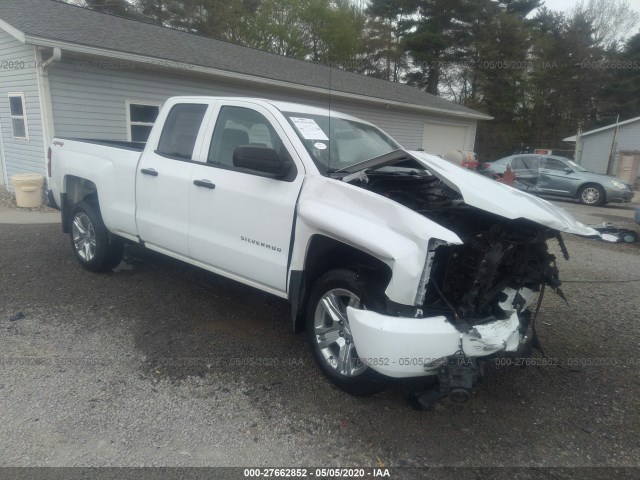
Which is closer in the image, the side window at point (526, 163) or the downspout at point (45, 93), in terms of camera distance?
the downspout at point (45, 93)

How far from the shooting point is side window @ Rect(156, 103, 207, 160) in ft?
14.7

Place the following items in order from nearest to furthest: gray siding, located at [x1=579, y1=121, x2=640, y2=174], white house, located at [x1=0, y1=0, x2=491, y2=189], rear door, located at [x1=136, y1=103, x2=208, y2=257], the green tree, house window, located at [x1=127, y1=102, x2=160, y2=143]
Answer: rear door, located at [x1=136, y1=103, x2=208, y2=257] < white house, located at [x1=0, y1=0, x2=491, y2=189] < house window, located at [x1=127, y1=102, x2=160, y2=143] < gray siding, located at [x1=579, y1=121, x2=640, y2=174] < the green tree

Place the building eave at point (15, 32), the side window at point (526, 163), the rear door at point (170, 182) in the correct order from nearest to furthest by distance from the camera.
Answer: the rear door at point (170, 182)
the building eave at point (15, 32)
the side window at point (526, 163)

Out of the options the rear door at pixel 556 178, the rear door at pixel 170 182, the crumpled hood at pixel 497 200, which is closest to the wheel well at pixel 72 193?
the rear door at pixel 170 182

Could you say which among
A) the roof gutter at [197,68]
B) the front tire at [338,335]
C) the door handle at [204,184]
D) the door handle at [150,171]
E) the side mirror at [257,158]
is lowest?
the front tire at [338,335]

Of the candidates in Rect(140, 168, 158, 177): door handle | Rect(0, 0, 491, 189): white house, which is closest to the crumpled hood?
Rect(140, 168, 158, 177): door handle

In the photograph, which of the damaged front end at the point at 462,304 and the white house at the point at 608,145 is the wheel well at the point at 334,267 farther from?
the white house at the point at 608,145

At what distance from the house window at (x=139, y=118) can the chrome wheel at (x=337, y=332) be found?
897 cm

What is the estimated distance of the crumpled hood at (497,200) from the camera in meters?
2.90

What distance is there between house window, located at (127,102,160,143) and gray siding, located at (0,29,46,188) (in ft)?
5.91

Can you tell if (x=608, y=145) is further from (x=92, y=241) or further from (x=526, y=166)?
(x=92, y=241)

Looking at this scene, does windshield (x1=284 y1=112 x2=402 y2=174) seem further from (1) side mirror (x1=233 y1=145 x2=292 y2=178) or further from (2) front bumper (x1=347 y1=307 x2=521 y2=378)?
(2) front bumper (x1=347 y1=307 x2=521 y2=378)

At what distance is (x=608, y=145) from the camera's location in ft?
95.2

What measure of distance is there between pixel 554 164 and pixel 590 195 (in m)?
1.55
